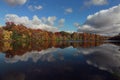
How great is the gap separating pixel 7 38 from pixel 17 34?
895 centimetres

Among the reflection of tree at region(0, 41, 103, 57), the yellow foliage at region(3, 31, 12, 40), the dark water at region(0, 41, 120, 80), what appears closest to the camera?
the dark water at region(0, 41, 120, 80)

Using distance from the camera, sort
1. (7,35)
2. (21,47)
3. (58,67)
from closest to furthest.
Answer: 1. (58,67)
2. (21,47)
3. (7,35)

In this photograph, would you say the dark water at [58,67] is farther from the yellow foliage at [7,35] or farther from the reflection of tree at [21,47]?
the yellow foliage at [7,35]

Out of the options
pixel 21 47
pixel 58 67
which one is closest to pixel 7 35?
pixel 21 47

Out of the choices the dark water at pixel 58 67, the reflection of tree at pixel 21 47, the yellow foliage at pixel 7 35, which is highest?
the yellow foliage at pixel 7 35

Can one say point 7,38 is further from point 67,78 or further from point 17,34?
point 67,78

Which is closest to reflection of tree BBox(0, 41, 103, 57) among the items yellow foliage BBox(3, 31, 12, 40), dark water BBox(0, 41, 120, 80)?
dark water BBox(0, 41, 120, 80)

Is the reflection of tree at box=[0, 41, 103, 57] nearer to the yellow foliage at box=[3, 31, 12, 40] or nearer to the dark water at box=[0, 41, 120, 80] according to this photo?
the dark water at box=[0, 41, 120, 80]

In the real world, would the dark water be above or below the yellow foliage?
below

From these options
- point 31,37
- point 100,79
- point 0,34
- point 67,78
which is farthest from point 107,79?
point 31,37

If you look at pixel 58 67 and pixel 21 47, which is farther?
pixel 21 47

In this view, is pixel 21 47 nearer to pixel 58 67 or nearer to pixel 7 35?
pixel 58 67

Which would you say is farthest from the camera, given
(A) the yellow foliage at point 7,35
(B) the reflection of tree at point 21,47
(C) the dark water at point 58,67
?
(A) the yellow foliage at point 7,35

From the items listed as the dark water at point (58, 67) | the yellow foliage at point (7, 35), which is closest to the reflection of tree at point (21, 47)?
the dark water at point (58, 67)
